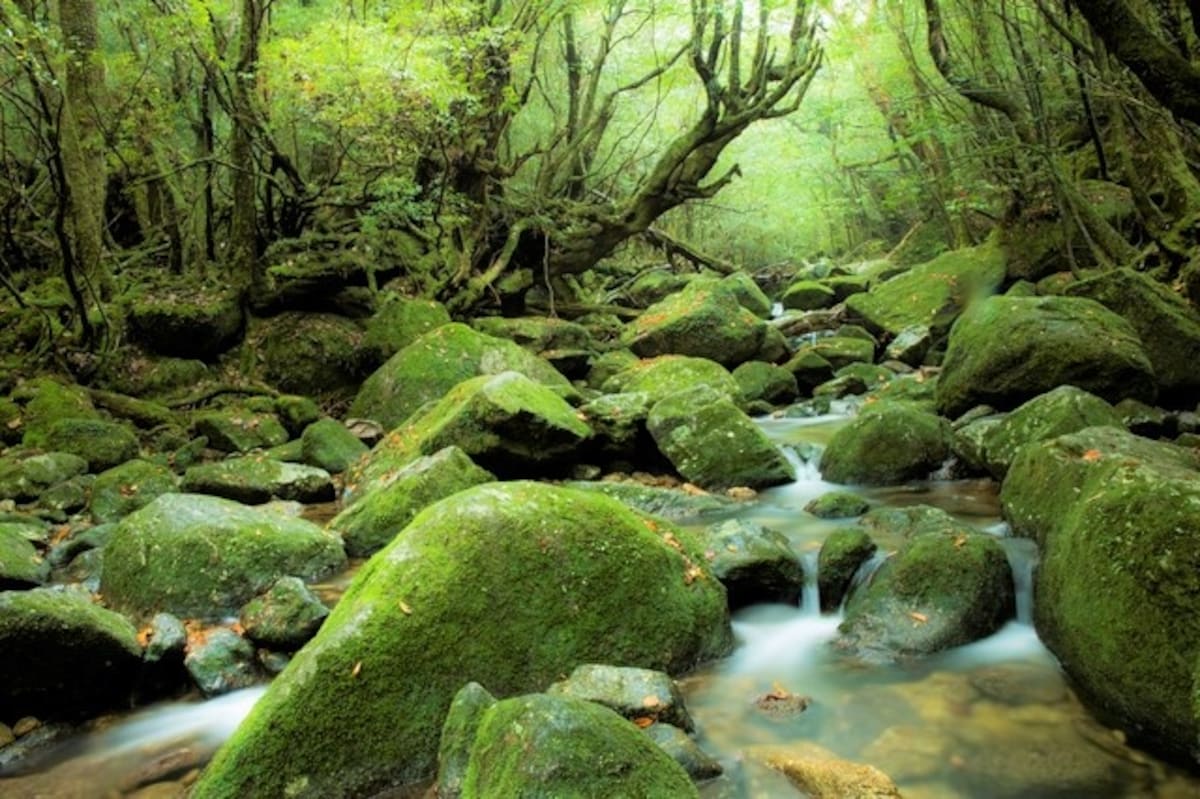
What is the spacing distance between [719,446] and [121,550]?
522 centimetres

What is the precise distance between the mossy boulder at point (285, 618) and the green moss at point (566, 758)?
81.4 inches

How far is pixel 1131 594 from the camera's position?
11.1 ft

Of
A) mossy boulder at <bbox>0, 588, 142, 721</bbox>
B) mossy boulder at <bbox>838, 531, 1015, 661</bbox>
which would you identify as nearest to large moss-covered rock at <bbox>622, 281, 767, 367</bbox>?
mossy boulder at <bbox>838, 531, 1015, 661</bbox>

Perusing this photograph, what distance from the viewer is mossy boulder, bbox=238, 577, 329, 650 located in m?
4.52

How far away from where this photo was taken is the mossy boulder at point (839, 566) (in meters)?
5.05

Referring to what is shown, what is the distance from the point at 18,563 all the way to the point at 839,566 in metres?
5.73

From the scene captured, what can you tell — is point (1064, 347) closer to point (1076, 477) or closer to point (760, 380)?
point (1076, 477)

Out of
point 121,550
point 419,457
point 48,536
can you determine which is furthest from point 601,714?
point 48,536

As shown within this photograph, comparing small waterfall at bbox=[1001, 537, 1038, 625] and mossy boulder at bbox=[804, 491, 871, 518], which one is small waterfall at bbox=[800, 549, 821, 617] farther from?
mossy boulder at bbox=[804, 491, 871, 518]

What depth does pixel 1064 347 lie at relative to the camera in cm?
776

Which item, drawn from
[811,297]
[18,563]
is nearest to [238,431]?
[18,563]

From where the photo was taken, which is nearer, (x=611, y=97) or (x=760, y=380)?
(x=760, y=380)

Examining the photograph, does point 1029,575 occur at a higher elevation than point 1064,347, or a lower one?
lower

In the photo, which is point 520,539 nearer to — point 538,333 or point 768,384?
point 768,384
